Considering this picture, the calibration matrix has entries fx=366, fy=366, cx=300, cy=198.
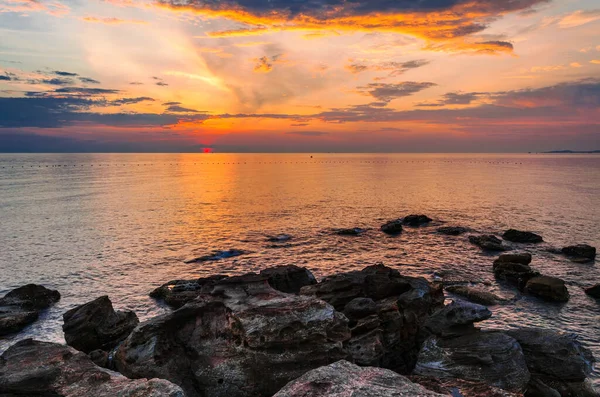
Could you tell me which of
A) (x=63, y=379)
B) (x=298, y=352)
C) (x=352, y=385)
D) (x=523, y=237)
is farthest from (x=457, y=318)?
(x=523, y=237)

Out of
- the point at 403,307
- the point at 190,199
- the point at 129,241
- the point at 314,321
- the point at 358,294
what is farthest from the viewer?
the point at 190,199

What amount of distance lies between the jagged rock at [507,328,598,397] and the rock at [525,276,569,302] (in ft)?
39.5

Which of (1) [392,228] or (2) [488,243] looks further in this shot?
(1) [392,228]

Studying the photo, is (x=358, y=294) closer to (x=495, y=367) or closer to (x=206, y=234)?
(x=495, y=367)

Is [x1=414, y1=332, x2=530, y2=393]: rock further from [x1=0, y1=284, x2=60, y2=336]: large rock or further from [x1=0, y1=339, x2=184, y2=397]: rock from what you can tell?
[x1=0, y1=284, x2=60, y2=336]: large rock

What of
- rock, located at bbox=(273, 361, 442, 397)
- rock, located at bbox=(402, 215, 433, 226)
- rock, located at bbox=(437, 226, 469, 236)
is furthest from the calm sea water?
rock, located at bbox=(273, 361, 442, 397)

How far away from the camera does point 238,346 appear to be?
15898 mm

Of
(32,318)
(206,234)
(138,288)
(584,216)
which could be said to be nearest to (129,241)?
(206,234)

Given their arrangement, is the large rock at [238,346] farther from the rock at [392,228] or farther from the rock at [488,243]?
the rock at [392,228]

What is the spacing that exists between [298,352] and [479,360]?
887 centimetres

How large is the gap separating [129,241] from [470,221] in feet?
190

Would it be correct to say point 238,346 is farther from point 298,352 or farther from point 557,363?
point 557,363

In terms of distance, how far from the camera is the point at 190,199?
101688mm

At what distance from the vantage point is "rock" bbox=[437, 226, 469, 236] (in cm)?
5754
